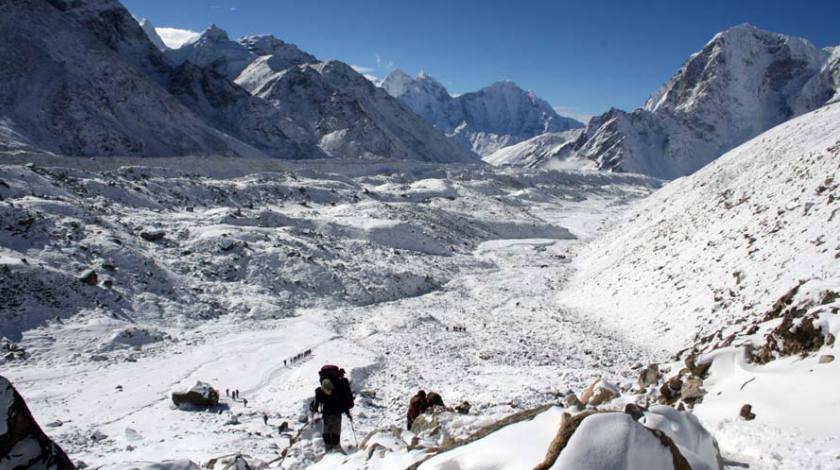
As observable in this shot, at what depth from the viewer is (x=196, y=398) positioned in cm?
1658

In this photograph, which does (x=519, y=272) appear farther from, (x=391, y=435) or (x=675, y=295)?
(x=391, y=435)

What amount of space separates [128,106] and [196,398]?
286 feet

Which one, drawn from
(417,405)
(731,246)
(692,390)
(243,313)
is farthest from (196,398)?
(731,246)

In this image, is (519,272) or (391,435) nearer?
(391,435)

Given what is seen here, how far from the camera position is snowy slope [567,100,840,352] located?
779 inches

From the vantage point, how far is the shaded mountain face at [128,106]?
77.8 meters

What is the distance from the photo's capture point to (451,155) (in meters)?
171

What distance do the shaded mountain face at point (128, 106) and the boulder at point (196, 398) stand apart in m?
61.7

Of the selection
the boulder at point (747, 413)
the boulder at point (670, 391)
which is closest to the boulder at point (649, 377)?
the boulder at point (670, 391)

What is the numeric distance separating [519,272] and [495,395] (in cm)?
2559

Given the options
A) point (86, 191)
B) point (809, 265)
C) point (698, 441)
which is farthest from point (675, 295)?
point (86, 191)

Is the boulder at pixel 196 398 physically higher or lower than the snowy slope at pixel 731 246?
lower

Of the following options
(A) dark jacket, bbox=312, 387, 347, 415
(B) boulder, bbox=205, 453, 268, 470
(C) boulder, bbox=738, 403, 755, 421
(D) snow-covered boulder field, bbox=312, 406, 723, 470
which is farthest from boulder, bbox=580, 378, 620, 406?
(B) boulder, bbox=205, 453, 268, 470

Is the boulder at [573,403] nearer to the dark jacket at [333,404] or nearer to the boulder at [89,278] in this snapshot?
the dark jacket at [333,404]
